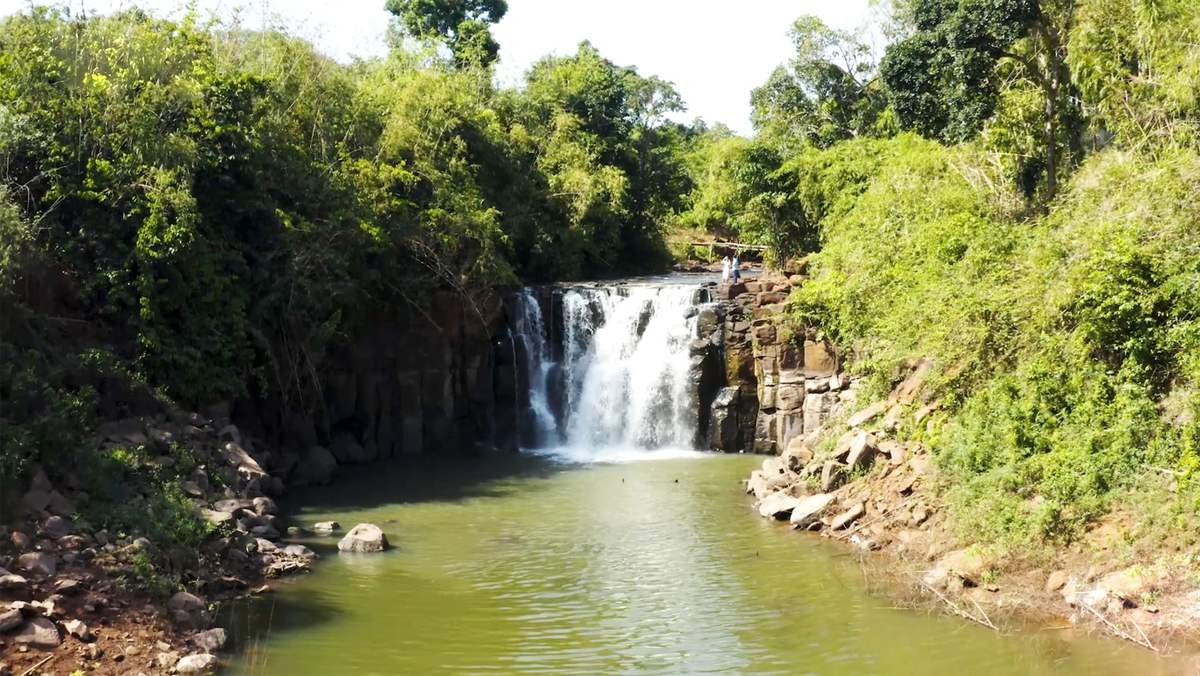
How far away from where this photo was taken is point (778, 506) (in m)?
20.4

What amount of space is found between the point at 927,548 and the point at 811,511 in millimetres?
3023

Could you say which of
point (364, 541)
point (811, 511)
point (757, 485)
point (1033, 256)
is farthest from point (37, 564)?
point (1033, 256)

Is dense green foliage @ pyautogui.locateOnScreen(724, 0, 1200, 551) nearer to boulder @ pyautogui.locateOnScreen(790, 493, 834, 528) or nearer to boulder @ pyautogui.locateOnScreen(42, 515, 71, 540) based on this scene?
boulder @ pyautogui.locateOnScreen(790, 493, 834, 528)

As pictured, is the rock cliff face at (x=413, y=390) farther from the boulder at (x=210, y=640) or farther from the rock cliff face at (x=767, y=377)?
the boulder at (x=210, y=640)

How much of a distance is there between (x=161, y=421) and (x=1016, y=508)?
13.4 metres

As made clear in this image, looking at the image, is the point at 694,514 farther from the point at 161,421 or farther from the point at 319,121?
the point at 319,121

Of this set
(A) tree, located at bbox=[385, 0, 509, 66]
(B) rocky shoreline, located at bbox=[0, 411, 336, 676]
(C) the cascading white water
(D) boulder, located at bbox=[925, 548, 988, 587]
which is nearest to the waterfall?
(C) the cascading white water

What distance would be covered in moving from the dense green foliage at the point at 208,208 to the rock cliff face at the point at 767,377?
19.1ft

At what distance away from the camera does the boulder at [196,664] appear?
12.4m

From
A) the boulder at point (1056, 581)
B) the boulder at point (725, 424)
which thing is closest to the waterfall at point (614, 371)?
A: the boulder at point (725, 424)

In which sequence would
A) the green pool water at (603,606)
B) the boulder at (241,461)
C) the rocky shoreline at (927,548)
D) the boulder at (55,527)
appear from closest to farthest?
the green pool water at (603,606) < the rocky shoreline at (927,548) < the boulder at (55,527) < the boulder at (241,461)

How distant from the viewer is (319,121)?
97.1 ft

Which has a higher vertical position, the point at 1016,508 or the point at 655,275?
the point at 655,275

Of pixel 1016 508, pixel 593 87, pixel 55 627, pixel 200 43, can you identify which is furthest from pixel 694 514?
pixel 593 87
